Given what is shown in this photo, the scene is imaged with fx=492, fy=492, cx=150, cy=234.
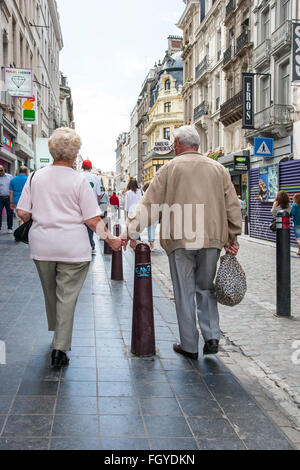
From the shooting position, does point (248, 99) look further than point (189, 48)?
No

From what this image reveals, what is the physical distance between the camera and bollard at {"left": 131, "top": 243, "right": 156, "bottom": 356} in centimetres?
409

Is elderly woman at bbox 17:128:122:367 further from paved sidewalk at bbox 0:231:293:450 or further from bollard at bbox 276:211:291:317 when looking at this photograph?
bollard at bbox 276:211:291:317

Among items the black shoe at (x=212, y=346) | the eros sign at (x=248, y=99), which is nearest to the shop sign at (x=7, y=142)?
the eros sign at (x=248, y=99)

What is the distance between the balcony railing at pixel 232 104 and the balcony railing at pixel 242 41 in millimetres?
2475

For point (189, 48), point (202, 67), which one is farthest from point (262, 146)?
point (189, 48)

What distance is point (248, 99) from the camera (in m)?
23.9

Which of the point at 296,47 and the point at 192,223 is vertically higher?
the point at 296,47

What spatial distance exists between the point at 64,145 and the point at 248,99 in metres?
21.7

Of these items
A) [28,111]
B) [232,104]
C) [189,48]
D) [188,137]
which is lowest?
[188,137]

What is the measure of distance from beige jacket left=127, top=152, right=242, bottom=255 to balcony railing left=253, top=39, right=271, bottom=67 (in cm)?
2070

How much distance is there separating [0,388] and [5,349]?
88 cm

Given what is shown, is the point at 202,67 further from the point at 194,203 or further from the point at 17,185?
the point at 194,203

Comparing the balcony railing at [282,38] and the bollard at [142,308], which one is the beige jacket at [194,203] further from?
the balcony railing at [282,38]

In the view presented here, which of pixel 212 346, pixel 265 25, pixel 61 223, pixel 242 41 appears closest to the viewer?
pixel 61 223
